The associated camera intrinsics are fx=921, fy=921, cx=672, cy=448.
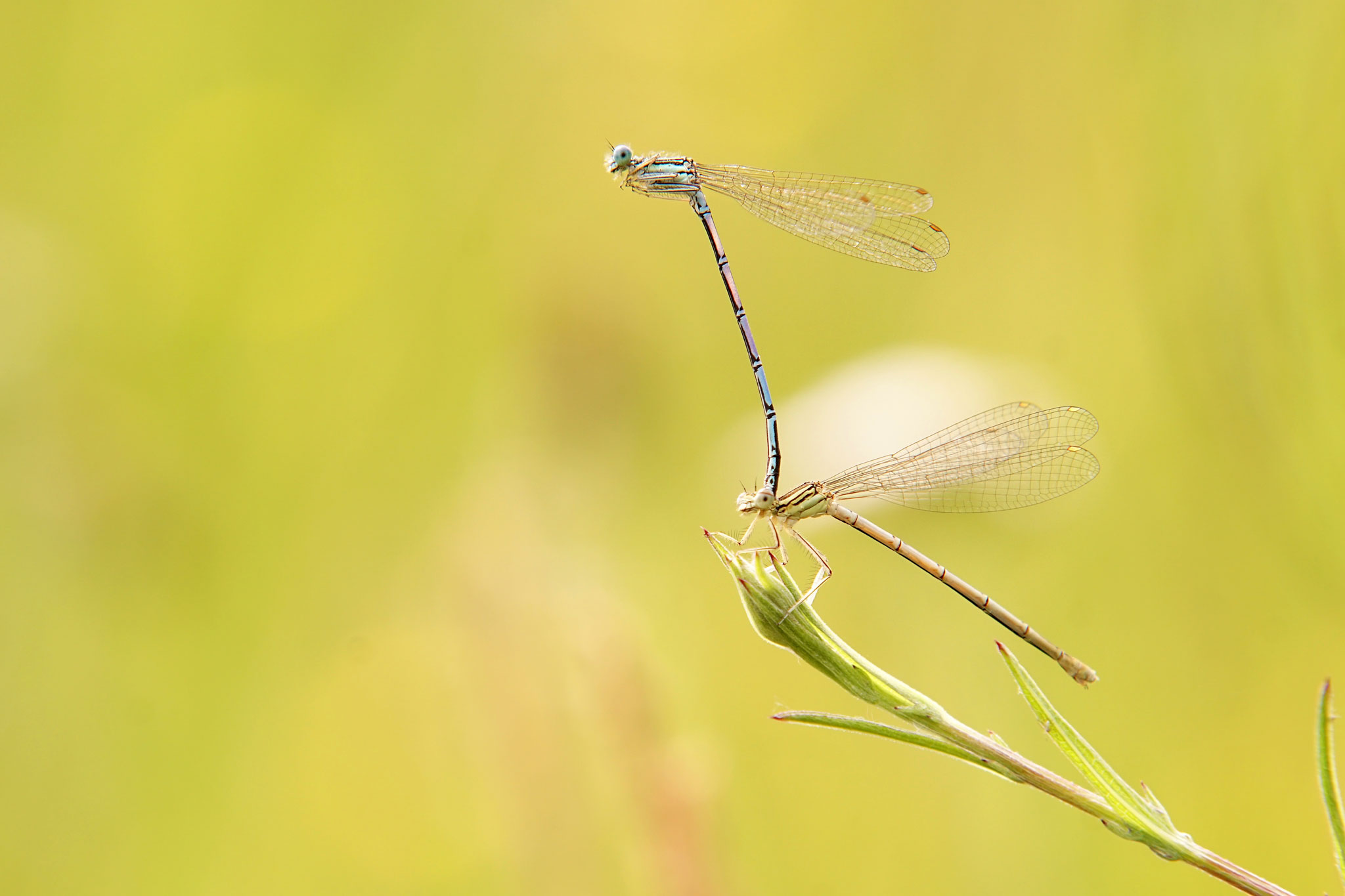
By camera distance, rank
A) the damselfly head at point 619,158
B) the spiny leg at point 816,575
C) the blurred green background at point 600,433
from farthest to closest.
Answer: the blurred green background at point 600,433 → the damselfly head at point 619,158 → the spiny leg at point 816,575

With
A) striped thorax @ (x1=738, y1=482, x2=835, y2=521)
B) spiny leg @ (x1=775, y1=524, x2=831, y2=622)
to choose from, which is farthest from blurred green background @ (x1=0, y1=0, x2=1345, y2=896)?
spiny leg @ (x1=775, y1=524, x2=831, y2=622)

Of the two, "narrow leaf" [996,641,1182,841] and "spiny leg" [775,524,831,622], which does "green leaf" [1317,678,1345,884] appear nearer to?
"narrow leaf" [996,641,1182,841]

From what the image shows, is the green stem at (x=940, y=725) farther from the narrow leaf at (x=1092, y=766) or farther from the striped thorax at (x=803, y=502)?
the striped thorax at (x=803, y=502)

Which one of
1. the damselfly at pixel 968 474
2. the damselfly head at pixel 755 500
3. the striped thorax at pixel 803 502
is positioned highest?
the damselfly at pixel 968 474

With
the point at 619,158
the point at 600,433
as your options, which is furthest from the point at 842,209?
the point at 600,433

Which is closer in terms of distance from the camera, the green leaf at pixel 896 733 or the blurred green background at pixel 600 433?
the green leaf at pixel 896 733

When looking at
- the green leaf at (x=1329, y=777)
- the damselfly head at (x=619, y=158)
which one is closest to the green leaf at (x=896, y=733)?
the green leaf at (x=1329, y=777)

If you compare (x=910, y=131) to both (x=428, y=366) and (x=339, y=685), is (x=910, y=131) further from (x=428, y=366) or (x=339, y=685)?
(x=339, y=685)
